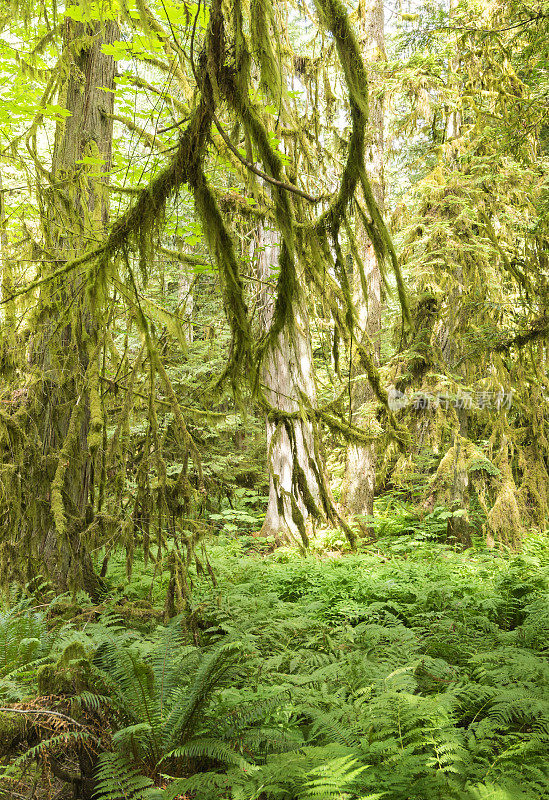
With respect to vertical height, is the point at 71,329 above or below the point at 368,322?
below

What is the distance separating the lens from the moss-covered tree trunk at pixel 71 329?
362 cm

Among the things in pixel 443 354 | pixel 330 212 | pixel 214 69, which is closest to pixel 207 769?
pixel 330 212

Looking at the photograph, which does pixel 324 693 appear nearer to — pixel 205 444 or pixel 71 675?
pixel 71 675

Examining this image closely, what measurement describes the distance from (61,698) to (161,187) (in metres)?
2.62

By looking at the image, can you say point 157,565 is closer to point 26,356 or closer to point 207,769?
point 207,769

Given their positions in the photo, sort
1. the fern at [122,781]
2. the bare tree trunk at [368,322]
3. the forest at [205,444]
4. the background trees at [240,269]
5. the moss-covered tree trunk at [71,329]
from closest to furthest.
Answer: the fern at [122,781] → the forest at [205,444] → the background trees at [240,269] → the moss-covered tree trunk at [71,329] → the bare tree trunk at [368,322]

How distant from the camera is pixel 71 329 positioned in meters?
4.04

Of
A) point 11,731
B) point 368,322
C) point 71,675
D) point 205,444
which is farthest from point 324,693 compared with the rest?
point 368,322

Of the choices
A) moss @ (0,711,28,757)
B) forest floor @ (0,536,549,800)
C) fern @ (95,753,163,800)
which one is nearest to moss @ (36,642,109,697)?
forest floor @ (0,536,549,800)

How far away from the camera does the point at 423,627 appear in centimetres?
473

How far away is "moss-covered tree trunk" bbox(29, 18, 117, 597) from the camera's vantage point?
3623 millimetres

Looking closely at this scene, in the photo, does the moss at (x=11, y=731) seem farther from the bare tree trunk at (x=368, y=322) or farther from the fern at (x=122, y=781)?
the bare tree trunk at (x=368, y=322)

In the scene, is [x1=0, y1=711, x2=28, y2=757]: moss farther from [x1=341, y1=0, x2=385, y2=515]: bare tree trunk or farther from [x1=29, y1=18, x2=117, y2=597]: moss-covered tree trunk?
[x1=341, y1=0, x2=385, y2=515]: bare tree trunk

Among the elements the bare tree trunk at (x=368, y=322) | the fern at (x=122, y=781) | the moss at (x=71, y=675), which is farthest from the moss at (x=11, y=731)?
the bare tree trunk at (x=368, y=322)
